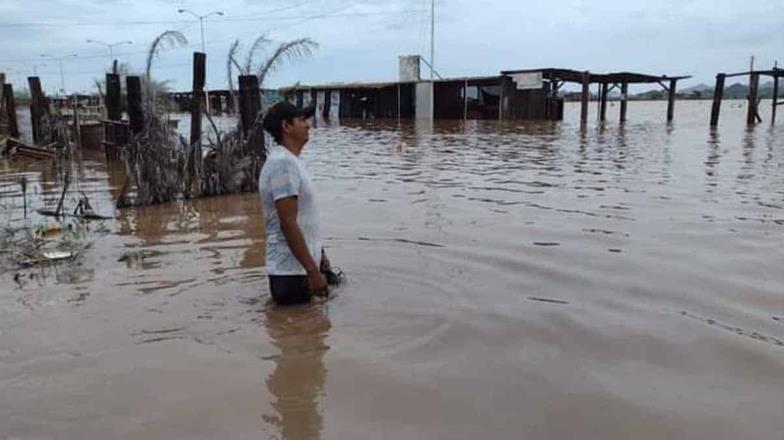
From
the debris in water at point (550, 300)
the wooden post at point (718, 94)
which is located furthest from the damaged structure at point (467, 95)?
the debris in water at point (550, 300)

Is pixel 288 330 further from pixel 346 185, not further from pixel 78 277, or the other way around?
pixel 346 185

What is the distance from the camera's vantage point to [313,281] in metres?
4.45

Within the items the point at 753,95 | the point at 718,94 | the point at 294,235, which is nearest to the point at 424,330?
the point at 294,235

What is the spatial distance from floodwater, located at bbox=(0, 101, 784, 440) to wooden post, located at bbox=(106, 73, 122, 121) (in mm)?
6699

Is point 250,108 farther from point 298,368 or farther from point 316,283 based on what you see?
point 298,368

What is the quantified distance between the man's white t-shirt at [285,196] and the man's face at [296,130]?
11 centimetres

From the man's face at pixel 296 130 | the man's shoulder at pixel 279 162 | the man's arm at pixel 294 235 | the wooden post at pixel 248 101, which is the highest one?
the wooden post at pixel 248 101

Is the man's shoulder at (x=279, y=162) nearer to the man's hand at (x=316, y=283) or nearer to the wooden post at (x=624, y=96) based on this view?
the man's hand at (x=316, y=283)

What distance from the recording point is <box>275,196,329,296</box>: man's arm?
167 inches

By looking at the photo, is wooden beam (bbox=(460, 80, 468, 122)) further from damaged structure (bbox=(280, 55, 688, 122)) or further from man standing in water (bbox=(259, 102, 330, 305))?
man standing in water (bbox=(259, 102, 330, 305))

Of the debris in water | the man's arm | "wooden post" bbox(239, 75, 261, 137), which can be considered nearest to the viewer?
the man's arm

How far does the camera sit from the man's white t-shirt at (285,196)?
4.26m

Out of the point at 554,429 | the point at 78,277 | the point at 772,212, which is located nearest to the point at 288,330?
the point at 554,429

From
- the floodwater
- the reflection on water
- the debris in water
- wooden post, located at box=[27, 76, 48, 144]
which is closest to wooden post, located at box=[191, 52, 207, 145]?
the floodwater
